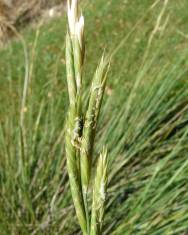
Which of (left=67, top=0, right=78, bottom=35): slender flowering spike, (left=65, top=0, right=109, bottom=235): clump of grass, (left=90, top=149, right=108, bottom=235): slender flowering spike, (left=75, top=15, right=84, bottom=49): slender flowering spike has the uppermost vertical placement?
(left=67, top=0, right=78, bottom=35): slender flowering spike

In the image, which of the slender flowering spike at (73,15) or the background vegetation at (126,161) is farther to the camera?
the background vegetation at (126,161)

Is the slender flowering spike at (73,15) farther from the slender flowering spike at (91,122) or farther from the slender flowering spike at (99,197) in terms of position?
the slender flowering spike at (99,197)

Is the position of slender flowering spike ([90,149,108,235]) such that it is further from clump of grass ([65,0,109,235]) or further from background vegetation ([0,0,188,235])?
background vegetation ([0,0,188,235])

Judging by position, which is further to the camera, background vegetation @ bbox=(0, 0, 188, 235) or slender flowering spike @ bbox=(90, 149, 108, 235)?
background vegetation @ bbox=(0, 0, 188, 235)

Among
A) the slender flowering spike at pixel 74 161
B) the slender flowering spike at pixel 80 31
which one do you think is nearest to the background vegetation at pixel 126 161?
the slender flowering spike at pixel 74 161

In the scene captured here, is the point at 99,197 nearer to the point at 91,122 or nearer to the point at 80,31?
the point at 91,122

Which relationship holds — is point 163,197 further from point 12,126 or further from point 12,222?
point 12,126

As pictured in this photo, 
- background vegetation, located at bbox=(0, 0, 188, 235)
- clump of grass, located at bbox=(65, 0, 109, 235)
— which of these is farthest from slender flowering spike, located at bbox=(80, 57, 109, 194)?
background vegetation, located at bbox=(0, 0, 188, 235)

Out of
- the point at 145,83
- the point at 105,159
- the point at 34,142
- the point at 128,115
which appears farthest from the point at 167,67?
the point at 105,159

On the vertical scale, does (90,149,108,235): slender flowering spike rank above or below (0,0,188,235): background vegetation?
below

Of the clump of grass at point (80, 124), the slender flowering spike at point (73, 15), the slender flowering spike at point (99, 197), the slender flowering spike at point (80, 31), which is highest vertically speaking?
the slender flowering spike at point (73, 15)
